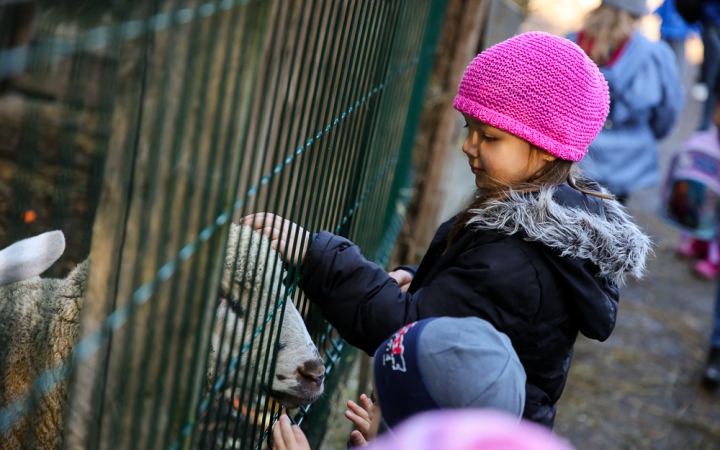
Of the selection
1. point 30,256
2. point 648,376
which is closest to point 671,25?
point 648,376

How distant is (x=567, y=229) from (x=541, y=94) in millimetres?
383

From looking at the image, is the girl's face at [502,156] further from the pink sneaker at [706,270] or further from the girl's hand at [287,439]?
the pink sneaker at [706,270]

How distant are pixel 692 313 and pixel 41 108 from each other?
7103 millimetres

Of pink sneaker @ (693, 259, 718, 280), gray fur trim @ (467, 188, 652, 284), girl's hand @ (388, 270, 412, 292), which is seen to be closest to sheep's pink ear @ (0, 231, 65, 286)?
gray fur trim @ (467, 188, 652, 284)

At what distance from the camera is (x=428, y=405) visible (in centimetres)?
153

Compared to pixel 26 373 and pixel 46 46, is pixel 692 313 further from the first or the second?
pixel 46 46

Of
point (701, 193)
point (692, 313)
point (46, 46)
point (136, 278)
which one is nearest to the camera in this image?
point (46, 46)

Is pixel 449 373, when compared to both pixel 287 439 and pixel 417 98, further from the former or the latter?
pixel 417 98

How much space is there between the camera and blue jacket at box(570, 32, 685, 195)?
5.56 meters

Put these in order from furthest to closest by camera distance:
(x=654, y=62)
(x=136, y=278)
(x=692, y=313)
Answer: (x=692, y=313) → (x=654, y=62) → (x=136, y=278)

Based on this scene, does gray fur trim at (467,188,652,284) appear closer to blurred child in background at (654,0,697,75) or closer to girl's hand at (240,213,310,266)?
girl's hand at (240,213,310,266)

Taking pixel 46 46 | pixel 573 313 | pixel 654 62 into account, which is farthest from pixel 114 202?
pixel 654 62

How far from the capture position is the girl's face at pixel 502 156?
222 centimetres

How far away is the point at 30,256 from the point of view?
5.52 feet
